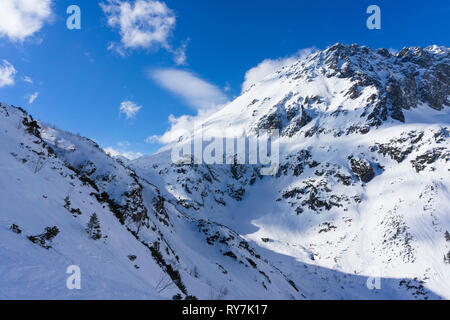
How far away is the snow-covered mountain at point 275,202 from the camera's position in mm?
7793

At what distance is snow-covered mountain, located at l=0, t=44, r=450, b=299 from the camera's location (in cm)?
779

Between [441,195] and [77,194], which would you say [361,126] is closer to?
[441,195]

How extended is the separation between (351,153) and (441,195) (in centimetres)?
2996

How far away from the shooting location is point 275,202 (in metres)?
83.1

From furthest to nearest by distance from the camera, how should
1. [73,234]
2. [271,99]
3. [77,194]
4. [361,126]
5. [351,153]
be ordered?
[271,99] < [361,126] < [351,153] < [77,194] < [73,234]

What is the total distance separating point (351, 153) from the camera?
83875 mm

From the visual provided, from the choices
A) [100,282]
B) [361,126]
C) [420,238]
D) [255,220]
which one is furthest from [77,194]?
[361,126]
